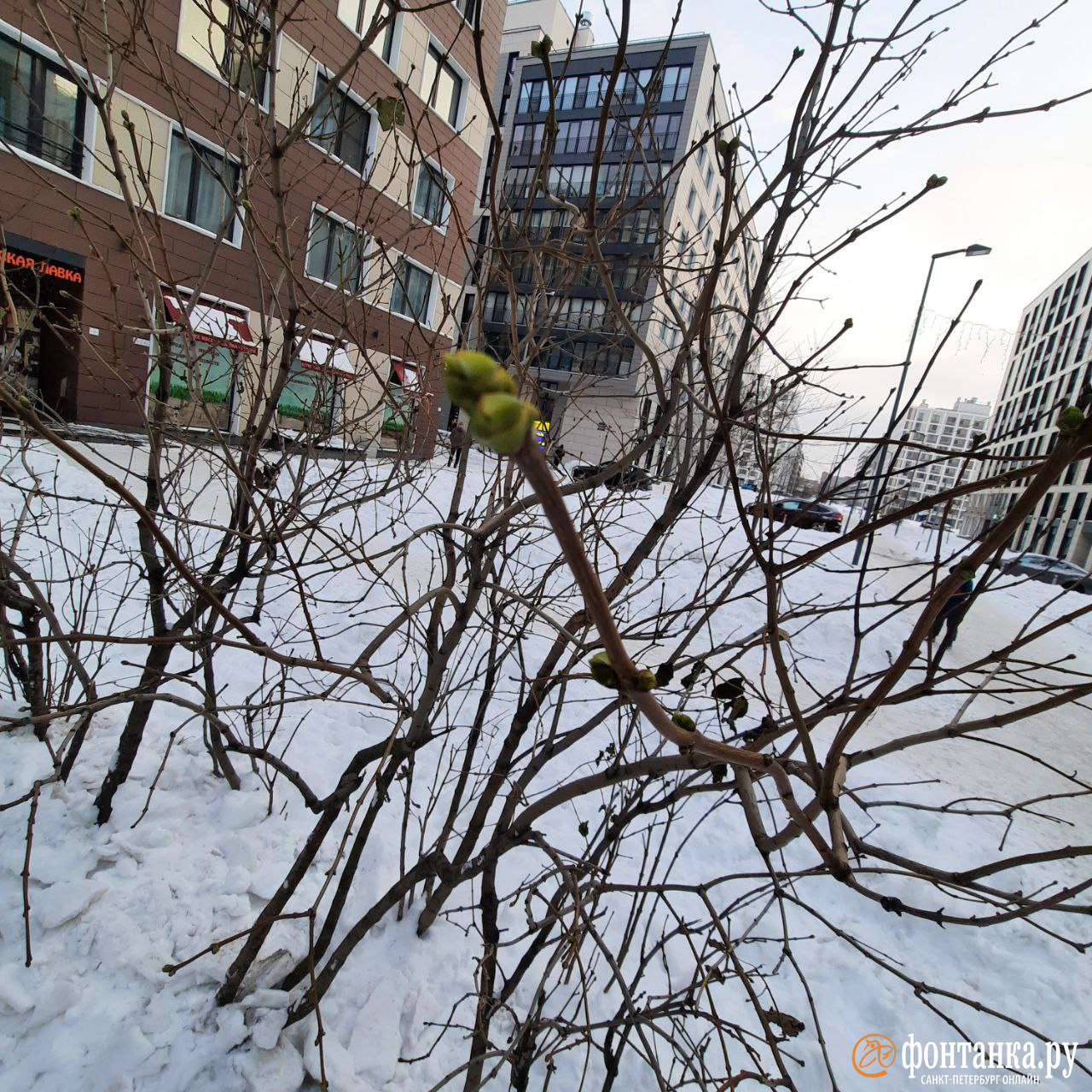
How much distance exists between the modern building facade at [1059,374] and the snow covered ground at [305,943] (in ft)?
133

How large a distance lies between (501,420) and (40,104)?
15.8 meters

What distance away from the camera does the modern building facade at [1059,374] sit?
39000 millimetres

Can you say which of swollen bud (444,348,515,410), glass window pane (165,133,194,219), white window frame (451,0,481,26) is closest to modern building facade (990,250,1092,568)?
glass window pane (165,133,194,219)

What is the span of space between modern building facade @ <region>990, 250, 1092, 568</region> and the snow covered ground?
4047 centimetres

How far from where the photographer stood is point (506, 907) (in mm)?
3250

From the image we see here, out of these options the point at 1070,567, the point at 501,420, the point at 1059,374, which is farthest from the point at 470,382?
the point at 1059,374

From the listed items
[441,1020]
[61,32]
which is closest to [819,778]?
[441,1020]

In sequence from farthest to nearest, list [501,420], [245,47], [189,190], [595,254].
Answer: [189,190], [245,47], [595,254], [501,420]

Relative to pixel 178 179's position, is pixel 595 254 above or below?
below

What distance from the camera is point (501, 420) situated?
323mm

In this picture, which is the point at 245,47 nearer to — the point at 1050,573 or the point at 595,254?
the point at 595,254

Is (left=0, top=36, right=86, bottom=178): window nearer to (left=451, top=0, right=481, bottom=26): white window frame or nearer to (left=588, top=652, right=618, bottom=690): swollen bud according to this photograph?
(left=451, top=0, right=481, bottom=26): white window frame

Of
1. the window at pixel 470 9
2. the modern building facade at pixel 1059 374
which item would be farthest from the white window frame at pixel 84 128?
the modern building facade at pixel 1059 374

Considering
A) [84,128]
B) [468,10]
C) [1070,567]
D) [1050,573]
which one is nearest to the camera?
[1050,573]
